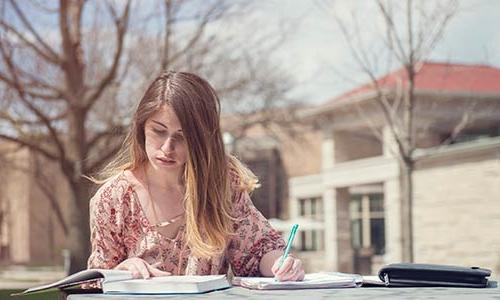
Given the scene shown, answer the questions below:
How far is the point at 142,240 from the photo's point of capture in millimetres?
2482

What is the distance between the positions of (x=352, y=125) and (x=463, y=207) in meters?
7.48

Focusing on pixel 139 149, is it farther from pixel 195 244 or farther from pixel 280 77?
pixel 280 77

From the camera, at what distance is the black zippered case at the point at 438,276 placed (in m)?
2.15

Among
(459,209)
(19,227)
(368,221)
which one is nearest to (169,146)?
(459,209)

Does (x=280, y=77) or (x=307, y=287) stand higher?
(x=280, y=77)

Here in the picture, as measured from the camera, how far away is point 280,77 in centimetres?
1961

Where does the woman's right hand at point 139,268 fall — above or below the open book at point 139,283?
above

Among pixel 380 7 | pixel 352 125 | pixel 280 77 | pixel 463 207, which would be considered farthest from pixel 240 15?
pixel 352 125

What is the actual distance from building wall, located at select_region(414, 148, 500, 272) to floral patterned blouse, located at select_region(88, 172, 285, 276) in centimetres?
2012

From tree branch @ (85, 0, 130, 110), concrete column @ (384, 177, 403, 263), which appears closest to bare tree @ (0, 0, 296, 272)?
tree branch @ (85, 0, 130, 110)

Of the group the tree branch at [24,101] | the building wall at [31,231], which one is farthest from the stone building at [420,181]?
the building wall at [31,231]

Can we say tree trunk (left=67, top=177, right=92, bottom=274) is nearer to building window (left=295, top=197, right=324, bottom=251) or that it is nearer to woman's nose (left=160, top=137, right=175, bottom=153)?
woman's nose (left=160, top=137, right=175, bottom=153)

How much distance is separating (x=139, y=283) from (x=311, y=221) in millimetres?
34368

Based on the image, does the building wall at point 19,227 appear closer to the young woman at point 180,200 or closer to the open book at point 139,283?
the young woman at point 180,200
